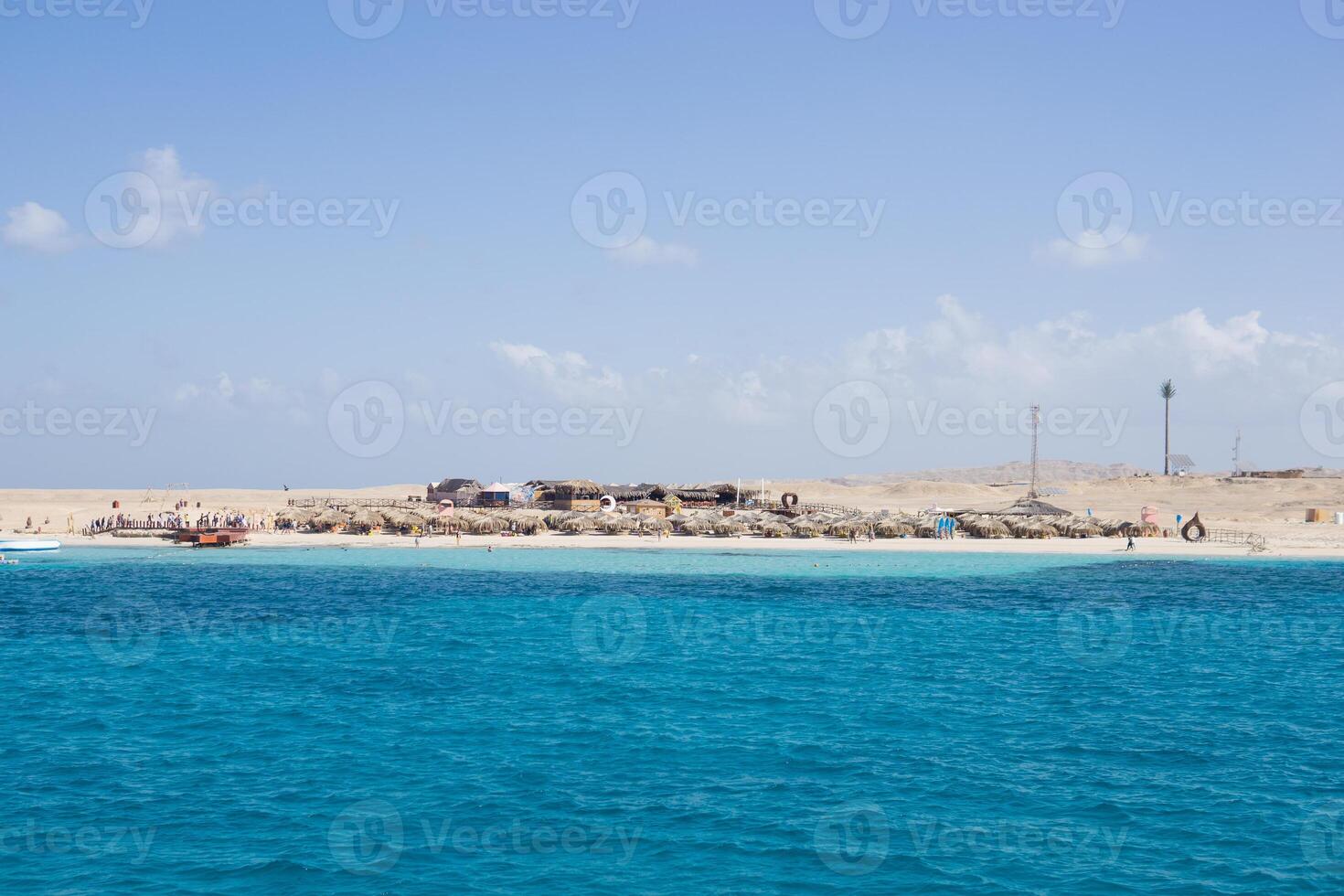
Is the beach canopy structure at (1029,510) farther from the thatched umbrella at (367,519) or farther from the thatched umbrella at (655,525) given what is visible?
the thatched umbrella at (367,519)

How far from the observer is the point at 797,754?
19.5 meters

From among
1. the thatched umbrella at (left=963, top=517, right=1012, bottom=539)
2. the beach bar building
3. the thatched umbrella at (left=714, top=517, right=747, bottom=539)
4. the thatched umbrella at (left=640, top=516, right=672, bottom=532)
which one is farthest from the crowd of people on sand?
the thatched umbrella at (left=963, top=517, right=1012, bottom=539)

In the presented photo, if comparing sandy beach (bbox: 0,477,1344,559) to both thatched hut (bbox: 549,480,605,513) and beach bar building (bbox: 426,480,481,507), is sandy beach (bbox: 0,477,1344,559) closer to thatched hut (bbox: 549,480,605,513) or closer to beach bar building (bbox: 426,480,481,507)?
thatched hut (bbox: 549,480,605,513)

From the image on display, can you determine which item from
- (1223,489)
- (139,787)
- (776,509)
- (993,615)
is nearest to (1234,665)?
(993,615)

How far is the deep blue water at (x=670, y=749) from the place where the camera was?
14359 millimetres

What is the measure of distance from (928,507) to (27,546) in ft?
268

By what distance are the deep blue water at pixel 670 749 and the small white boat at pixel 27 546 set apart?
30.2m

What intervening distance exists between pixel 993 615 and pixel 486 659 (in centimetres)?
2034

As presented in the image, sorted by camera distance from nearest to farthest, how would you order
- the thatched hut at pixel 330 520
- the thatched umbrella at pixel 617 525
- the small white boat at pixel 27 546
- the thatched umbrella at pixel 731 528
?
the small white boat at pixel 27 546
the thatched umbrella at pixel 731 528
the thatched umbrella at pixel 617 525
the thatched hut at pixel 330 520

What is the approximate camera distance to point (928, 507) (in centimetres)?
10888

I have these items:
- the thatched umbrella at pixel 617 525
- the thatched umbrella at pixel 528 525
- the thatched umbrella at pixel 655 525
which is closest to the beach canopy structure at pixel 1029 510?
the thatched umbrella at pixel 655 525

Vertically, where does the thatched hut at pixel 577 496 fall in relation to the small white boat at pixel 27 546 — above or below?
above

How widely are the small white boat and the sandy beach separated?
365 cm

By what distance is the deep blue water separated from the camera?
47.1 feet
